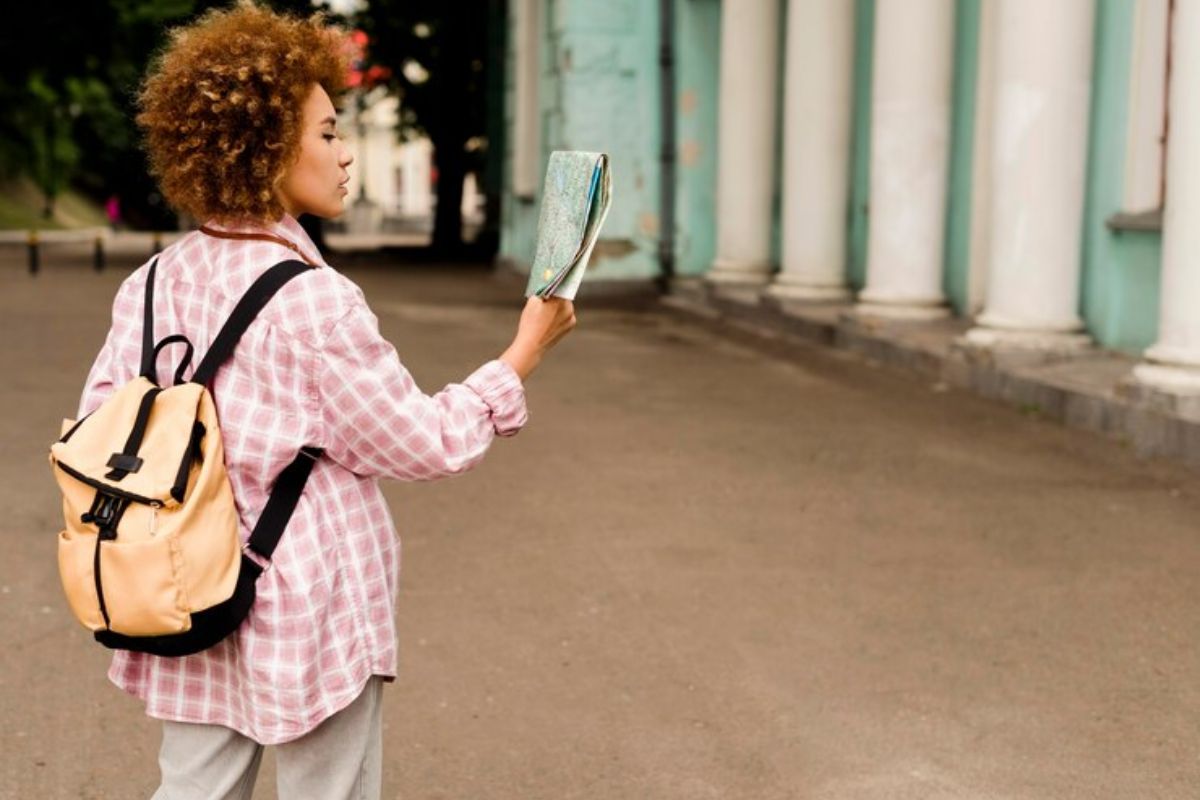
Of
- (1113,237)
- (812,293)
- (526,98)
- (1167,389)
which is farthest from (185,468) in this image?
(526,98)

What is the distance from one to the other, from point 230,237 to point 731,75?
51.7 feet

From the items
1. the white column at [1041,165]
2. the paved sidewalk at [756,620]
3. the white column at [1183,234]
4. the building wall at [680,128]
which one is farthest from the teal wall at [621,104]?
the white column at [1183,234]

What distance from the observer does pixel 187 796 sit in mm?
2666

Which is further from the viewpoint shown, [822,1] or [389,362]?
[822,1]

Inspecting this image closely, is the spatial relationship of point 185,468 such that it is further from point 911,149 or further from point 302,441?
point 911,149

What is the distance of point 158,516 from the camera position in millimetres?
2418

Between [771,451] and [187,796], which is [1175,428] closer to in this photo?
[771,451]

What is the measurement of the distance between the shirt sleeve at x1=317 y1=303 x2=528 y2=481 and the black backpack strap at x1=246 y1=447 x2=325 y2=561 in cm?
4

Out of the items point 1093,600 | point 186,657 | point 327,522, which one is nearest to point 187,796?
point 186,657

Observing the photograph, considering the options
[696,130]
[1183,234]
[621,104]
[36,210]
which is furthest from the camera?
[36,210]

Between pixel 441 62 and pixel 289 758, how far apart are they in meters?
30.2

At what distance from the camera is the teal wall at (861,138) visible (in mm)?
16375

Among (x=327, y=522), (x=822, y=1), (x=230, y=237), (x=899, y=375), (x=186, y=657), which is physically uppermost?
(x=822, y=1)

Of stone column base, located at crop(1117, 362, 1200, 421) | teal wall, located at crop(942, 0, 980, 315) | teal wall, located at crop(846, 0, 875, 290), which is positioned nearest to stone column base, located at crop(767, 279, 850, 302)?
teal wall, located at crop(846, 0, 875, 290)
